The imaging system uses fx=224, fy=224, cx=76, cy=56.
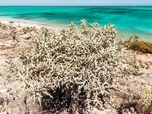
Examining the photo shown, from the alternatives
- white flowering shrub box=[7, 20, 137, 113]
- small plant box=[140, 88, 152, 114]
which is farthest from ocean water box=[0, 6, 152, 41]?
white flowering shrub box=[7, 20, 137, 113]

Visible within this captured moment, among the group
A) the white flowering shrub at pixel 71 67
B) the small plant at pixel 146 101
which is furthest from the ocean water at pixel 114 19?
the white flowering shrub at pixel 71 67

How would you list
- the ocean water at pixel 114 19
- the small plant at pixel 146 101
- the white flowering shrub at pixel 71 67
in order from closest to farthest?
1. the white flowering shrub at pixel 71 67
2. the small plant at pixel 146 101
3. the ocean water at pixel 114 19

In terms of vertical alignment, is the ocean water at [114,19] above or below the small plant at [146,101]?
below

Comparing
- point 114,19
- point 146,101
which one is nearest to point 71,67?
point 146,101

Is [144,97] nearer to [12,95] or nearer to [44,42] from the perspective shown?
[44,42]

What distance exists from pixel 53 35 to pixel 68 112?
3.70 meters

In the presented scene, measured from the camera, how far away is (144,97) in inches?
378

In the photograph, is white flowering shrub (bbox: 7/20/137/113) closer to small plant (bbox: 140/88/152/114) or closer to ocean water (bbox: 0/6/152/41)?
small plant (bbox: 140/88/152/114)

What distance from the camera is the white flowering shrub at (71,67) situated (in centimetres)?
891

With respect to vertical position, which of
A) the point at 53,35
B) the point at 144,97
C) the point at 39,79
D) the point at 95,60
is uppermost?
the point at 53,35

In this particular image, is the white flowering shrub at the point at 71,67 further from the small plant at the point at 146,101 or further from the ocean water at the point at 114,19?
the ocean water at the point at 114,19

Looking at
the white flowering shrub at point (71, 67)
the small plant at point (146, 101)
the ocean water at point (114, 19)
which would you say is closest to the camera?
the white flowering shrub at point (71, 67)

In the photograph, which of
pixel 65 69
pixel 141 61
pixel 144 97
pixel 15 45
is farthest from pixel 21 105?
pixel 15 45

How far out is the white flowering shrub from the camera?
8906mm
